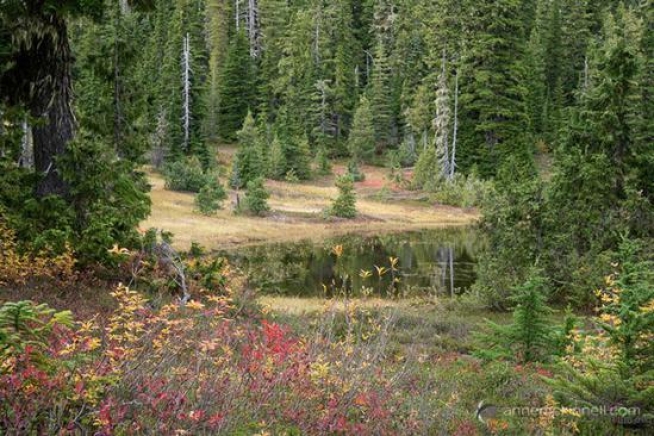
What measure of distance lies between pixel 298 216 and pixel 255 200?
3407 mm

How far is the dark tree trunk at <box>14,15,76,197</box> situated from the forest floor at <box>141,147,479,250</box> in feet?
66.3

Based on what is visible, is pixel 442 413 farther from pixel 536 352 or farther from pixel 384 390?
pixel 536 352

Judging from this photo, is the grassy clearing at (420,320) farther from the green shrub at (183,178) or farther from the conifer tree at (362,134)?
the conifer tree at (362,134)

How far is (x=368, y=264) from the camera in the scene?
1131 inches

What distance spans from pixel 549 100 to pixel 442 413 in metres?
66.5

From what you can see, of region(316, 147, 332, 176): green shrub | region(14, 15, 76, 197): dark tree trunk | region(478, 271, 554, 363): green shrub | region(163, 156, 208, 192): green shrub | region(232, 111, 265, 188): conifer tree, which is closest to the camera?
region(478, 271, 554, 363): green shrub

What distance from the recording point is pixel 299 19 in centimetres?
7094

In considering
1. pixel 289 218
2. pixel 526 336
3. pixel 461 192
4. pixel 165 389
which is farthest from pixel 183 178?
pixel 165 389

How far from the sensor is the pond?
938 inches

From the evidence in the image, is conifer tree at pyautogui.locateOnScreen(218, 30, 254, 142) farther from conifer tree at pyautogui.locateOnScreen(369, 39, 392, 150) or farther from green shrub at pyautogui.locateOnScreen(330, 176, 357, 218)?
green shrub at pyautogui.locateOnScreen(330, 176, 357, 218)

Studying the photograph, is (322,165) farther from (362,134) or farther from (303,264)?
(303,264)

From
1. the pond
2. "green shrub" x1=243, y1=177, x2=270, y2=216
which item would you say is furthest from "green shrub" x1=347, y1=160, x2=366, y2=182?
the pond

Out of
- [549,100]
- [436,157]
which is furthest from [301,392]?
[549,100]

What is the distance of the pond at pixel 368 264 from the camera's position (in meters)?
23.8
